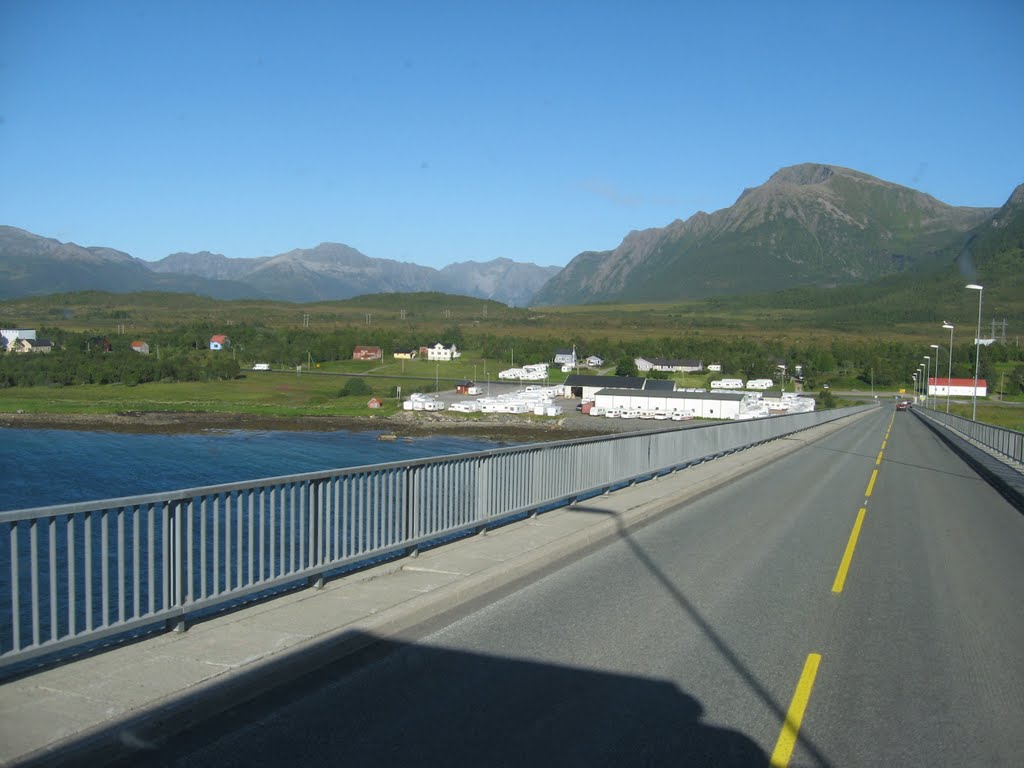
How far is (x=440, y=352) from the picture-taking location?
163 metres

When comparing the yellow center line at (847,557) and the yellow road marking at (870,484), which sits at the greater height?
the yellow center line at (847,557)

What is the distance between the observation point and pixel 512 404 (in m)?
101

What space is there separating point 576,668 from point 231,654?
99.3 inches

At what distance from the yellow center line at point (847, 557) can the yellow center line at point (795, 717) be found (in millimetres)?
2897

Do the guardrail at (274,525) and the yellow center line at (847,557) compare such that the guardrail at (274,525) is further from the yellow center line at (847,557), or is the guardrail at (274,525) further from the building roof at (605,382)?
the building roof at (605,382)

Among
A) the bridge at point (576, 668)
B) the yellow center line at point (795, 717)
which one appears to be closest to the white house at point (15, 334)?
the bridge at point (576, 668)

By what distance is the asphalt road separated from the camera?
5.43m

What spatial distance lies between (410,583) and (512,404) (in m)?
92.3

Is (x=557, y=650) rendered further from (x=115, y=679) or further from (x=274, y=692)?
(x=115, y=679)

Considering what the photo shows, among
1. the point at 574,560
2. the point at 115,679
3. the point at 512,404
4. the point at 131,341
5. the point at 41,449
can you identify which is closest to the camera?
the point at 115,679

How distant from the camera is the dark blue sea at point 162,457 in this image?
3834 centimetres

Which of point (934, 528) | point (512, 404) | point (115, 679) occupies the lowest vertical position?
point (512, 404)

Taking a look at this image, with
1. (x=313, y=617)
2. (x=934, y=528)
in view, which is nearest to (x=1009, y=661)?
(x=313, y=617)

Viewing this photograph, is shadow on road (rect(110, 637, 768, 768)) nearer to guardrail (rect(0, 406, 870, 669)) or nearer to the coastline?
guardrail (rect(0, 406, 870, 669))
